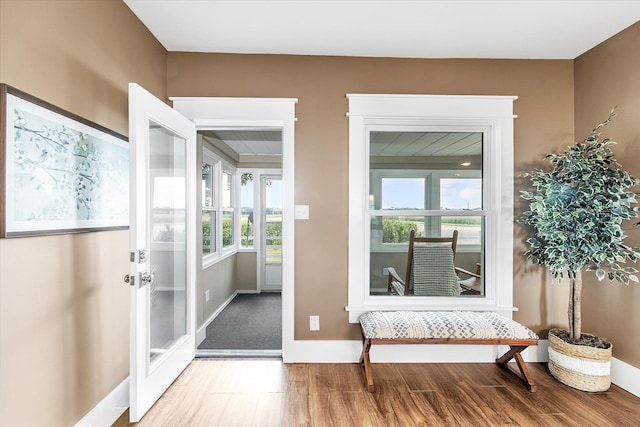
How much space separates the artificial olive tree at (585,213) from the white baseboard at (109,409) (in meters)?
2.97

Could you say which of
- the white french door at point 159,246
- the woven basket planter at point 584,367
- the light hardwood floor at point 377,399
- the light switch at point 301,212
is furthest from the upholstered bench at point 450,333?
the white french door at point 159,246

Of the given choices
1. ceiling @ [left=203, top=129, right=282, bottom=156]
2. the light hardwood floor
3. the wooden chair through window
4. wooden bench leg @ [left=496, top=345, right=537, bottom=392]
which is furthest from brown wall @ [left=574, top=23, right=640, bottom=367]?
ceiling @ [left=203, top=129, right=282, bottom=156]

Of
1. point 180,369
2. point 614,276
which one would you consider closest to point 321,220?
point 180,369

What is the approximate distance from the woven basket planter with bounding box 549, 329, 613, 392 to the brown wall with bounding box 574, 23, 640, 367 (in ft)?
0.66

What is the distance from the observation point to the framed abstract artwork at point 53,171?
1.24 meters

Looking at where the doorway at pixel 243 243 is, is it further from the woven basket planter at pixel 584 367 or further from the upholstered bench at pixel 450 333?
the woven basket planter at pixel 584 367

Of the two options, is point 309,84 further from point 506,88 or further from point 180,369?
point 180,369

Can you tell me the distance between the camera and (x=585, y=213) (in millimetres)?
2129

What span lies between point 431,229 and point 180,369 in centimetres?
227

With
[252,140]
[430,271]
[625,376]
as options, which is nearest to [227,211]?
[252,140]

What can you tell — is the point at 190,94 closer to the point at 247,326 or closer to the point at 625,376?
the point at 247,326

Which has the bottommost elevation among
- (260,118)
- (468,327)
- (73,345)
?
(468,327)

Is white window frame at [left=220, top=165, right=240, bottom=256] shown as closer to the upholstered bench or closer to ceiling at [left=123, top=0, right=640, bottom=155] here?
ceiling at [left=123, top=0, right=640, bottom=155]

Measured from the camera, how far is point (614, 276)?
222 centimetres
